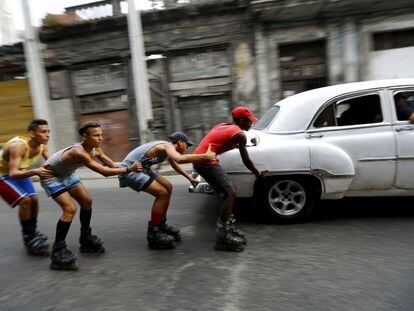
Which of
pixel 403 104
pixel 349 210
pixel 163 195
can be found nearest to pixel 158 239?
pixel 163 195

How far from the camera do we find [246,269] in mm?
3396

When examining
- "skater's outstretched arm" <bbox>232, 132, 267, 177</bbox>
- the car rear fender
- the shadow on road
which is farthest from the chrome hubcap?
"skater's outstretched arm" <bbox>232, 132, 267, 177</bbox>

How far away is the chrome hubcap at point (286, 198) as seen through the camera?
4566mm

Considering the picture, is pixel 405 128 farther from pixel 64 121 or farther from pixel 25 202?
pixel 64 121

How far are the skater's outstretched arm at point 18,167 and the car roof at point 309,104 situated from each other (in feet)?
8.78

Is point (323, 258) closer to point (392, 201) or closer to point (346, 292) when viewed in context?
point (346, 292)

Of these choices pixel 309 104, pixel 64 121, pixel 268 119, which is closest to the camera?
pixel 309 104

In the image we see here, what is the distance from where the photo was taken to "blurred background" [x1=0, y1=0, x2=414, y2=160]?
11.2 metres

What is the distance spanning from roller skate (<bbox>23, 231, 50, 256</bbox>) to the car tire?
2588 millimetres

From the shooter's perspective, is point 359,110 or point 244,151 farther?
point 359,110

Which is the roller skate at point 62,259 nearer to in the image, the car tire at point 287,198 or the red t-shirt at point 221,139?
the red t-shirt at point 221,139

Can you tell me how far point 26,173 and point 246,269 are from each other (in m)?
2.31

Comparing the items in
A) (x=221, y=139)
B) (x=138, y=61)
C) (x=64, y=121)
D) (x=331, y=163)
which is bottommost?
(x=331, y=163)

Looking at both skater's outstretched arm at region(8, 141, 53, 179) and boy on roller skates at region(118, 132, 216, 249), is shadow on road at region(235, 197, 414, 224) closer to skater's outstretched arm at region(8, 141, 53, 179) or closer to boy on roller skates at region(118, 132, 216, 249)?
boy on roller skates at region(118, 132, 216, 249)
